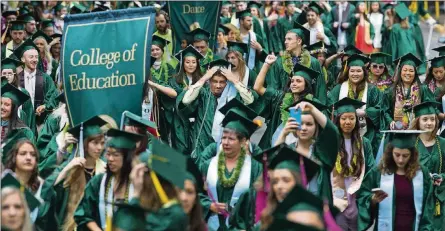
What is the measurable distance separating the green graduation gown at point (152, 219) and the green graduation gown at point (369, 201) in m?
2.62

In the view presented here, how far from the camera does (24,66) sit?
16094 millimetres

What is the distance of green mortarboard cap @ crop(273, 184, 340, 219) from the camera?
834 cm

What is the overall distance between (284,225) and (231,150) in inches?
109

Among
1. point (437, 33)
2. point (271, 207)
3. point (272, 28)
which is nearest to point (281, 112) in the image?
point (271, 207)

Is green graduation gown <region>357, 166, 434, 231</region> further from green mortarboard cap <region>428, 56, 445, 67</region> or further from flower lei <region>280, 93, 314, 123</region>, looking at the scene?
green mortarboard cap <region>428, 56, 445, 67</region>

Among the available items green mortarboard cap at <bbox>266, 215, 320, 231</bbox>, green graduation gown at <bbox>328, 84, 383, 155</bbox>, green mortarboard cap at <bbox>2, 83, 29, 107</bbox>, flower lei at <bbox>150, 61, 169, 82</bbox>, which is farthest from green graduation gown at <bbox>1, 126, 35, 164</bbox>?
green graduation gown at <bbox>328, 84, 383, 155</bbox>

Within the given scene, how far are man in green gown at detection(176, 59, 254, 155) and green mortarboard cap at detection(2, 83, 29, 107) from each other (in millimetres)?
1803

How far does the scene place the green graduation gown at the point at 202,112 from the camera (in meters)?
14.1

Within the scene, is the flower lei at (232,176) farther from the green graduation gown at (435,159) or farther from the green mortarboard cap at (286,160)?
the green graduation gown at (435,159)

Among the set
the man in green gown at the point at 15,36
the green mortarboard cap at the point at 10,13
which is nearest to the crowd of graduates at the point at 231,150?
the man in green gown at the point at 15,36

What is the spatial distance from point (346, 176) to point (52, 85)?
5.49 meters

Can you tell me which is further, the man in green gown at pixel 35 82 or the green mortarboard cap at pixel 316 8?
the green mortarboard cap at pixel 316 8

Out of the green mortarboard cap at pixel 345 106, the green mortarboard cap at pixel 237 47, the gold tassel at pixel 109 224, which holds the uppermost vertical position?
the green mortarboard cap at pixel 237 47

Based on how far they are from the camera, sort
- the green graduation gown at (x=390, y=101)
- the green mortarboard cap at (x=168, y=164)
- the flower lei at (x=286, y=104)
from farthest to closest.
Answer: the green graduation gown at (x=390, y=101), the flower lei at (x=286, y=104), the green mortarboard cap at (x=168, y=164)
